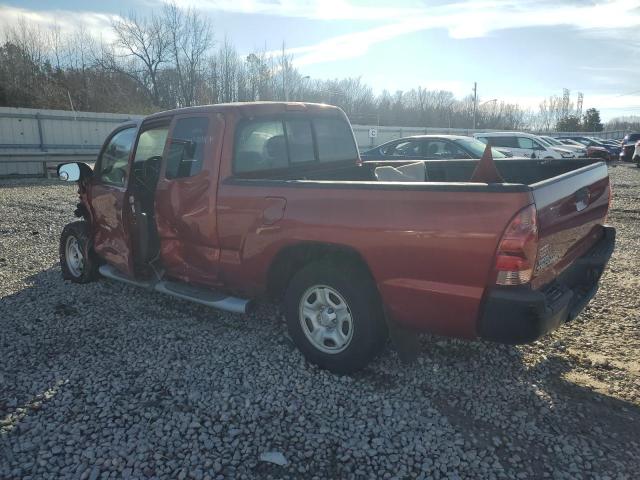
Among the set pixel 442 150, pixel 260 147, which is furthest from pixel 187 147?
pixel 442 150

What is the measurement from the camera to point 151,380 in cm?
347

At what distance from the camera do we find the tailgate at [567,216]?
8.93 feet

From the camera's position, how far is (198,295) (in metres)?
4.14

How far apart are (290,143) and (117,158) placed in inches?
80.1

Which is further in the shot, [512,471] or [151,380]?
[151,380]

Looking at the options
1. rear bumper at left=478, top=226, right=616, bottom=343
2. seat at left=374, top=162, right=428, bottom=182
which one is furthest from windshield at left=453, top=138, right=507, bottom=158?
rear bumper at left=478, top=226, right=616, bottom=343

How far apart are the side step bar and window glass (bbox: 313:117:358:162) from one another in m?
1.72

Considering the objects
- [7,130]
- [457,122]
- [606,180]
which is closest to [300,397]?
[606,180]

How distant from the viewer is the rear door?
15.4ft

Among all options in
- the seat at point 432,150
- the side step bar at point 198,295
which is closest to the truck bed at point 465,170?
the side step bar at point 198,295

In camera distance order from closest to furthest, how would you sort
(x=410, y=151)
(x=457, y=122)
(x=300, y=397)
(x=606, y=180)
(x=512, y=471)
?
(x=512, y=471) → (x=300, y=397) → (x=606, y=180) → (x=410, y=151) → (x=457, y=122)

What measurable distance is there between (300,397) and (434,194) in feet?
5.41

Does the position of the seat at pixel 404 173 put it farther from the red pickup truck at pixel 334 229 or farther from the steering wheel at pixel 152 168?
the steering wheel at pixel 152 168

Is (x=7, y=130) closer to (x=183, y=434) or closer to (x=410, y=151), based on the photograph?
(x=410, y=151)
